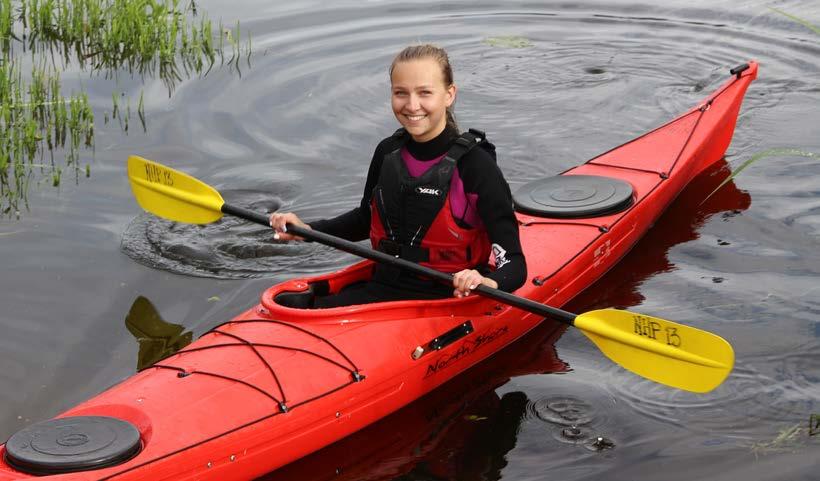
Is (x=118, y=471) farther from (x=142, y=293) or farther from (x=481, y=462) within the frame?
(x=142, y=293)

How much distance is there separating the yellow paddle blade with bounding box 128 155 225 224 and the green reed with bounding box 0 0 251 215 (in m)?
1.53

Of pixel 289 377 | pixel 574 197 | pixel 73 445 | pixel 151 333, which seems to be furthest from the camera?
pixel 574 197

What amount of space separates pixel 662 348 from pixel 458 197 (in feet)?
3.04

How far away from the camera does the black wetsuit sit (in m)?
4.38

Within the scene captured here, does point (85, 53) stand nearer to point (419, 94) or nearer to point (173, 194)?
point (173, 194)

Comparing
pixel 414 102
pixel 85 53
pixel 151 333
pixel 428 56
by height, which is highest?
pixel 428 56

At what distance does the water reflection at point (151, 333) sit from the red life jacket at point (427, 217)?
3.67 feet

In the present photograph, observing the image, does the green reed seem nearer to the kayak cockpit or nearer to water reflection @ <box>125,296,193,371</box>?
water reflection @ <box>125,296,193,371</box>

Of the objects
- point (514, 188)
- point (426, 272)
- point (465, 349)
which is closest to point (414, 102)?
point (426, 272)

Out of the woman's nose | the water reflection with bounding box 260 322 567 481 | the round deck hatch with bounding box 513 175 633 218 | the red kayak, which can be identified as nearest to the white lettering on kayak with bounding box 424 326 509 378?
the red kayak

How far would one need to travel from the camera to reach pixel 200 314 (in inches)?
210

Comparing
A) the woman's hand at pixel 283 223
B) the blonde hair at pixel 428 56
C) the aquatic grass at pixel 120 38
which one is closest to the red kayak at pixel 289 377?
the woman's hand at pixel 283 223

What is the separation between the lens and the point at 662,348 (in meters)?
4.21

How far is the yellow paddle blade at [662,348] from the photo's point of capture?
13.4ft
